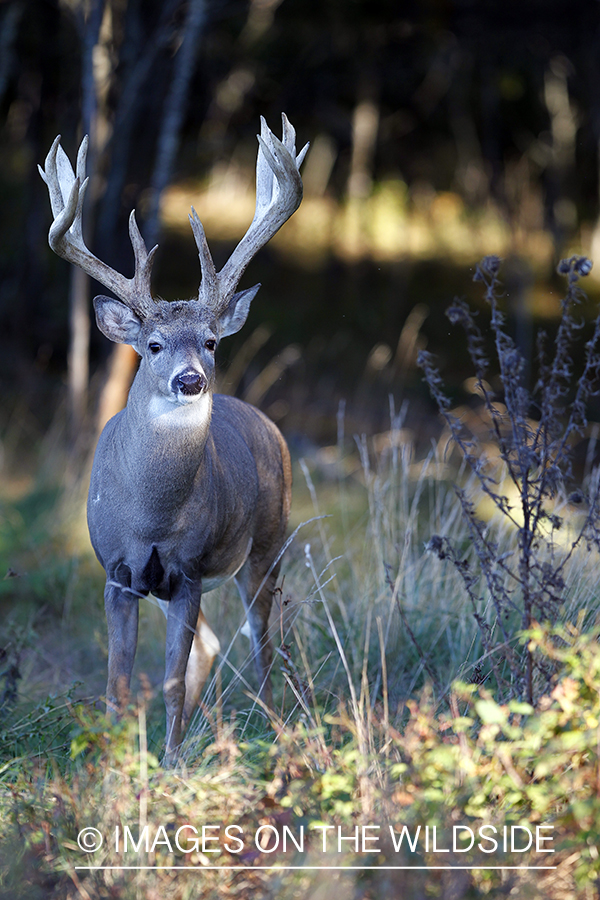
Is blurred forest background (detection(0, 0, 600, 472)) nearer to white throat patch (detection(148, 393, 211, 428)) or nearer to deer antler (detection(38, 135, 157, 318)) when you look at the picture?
deer antler (detection(38, 135, 157, 318))

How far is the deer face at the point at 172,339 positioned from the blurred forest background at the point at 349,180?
18.2 feet

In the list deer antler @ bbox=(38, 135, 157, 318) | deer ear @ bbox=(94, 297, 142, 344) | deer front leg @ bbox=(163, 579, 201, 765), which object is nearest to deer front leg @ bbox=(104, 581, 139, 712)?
deer front leg @ bbox=(163, 579, 201, 765)

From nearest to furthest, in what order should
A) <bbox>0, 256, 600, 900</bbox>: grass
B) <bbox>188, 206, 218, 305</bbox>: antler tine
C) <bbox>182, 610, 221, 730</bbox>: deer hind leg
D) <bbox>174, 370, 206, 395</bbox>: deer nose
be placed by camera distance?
<bbox>0, 256, 600, 900</bbox>: grass
<bbox>174, 370, 206, 395</bbox>: deer nose
<bbox>188, 206, 218, 305</bbox>: antler tine
<bbox>182, 610, 221, 730</bbox>: deer hind leg

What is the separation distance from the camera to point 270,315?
46.6 ft

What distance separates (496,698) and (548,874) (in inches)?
44.9

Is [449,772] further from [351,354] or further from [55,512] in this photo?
[351,354]

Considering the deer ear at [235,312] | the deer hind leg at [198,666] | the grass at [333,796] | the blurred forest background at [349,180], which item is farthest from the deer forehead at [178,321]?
the blurred forest background at [349,180]

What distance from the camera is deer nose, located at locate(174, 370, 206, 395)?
3.45 meters

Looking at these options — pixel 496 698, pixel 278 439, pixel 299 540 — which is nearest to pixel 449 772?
pixel 496 698

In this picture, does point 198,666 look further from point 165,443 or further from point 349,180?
point 349,180

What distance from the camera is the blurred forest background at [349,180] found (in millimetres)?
10992

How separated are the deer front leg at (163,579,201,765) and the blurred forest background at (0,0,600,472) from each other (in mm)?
5702

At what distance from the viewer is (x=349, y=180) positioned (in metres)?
17.3

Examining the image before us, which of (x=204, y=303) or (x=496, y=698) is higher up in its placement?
(x=204, y=303)
